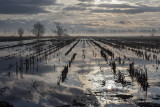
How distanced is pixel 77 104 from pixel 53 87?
10.1ft

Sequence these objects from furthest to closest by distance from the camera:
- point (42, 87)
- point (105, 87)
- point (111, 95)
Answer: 1. point (105, 87)
2. point (42, 87)
3. point (111, 95)

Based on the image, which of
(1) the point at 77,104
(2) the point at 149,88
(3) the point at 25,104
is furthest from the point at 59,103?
(2) the point at 149,88

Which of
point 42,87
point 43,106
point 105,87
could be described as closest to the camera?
point 43,106

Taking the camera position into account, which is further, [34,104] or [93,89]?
[93,89]

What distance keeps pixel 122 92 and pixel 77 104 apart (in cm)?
322

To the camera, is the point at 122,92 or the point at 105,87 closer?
the point at 122,92

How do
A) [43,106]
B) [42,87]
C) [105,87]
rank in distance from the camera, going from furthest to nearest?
1. [105,87]
2. [42,87]
3. [43,106]

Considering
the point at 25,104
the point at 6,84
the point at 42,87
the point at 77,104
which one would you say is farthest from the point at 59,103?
the point at 6,84

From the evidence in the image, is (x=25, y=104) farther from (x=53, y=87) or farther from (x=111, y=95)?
(x=111, y=95)

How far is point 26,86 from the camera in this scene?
469 inches

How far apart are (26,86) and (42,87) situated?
2.77ft

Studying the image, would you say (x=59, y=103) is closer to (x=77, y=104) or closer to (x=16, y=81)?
(x=77, y=104)

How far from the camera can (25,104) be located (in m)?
9.34

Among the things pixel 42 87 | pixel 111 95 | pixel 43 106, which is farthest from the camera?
pixel 42 87
